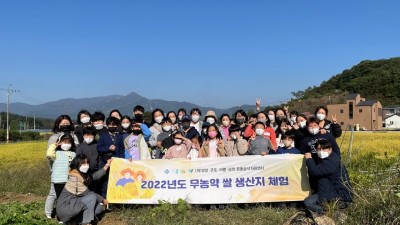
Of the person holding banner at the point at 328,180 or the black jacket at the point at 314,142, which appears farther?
the black jacket at the point at 314,142

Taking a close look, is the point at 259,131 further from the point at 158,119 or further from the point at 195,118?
the point at 158,119

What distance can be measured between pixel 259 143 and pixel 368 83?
352 ft

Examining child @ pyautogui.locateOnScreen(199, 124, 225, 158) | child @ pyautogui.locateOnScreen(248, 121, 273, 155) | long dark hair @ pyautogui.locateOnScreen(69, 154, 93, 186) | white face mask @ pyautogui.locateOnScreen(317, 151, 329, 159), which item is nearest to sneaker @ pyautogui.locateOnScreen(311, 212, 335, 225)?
white face mask @ pyautogui.locateOnScreen(317, 151, 329, 159)

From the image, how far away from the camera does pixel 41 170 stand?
1232cm

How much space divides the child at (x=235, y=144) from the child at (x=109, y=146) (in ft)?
7.53

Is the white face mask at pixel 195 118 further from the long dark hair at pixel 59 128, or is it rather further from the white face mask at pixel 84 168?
the white face mask at pixel 84 168

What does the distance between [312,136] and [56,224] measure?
16.0 feet

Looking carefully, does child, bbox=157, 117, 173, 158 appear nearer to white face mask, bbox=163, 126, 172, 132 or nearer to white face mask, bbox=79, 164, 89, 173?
white face mask, bbox=163, 126, 172, 132

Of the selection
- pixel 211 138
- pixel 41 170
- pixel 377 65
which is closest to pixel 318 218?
pixel 211 138

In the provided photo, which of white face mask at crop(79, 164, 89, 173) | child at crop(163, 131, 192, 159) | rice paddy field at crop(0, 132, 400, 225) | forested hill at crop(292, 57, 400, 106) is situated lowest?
rice paddy field at crop(0, 132, 400, 225)

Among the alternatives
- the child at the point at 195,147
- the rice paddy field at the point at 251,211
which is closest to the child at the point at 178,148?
the child at the point at 195,147

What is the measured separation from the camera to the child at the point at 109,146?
733 centimetres

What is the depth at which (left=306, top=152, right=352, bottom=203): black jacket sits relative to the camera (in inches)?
233

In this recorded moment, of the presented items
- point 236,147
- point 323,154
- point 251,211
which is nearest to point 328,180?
point 323,154
